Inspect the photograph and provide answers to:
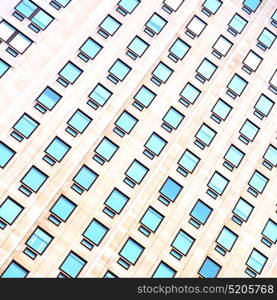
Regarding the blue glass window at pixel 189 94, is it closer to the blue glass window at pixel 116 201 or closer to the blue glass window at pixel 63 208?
the blue glass window at pixel 116 201

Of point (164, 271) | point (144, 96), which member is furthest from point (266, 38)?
point (164, 271)

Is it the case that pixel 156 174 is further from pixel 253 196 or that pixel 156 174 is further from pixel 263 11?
pixel 263 11

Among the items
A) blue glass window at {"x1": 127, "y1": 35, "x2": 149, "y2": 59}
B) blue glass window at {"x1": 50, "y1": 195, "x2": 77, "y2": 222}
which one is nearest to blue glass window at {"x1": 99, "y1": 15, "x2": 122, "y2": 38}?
blue glass window at {"x1": 127, "y1": 35, "x2": 149, "y2": 59}

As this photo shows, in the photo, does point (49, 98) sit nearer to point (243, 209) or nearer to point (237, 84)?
point (237, 84)

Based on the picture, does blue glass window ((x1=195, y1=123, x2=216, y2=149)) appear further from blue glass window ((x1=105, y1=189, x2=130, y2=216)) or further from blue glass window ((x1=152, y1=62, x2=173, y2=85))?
blue glass window ((x1=105, y1=189, x2=130, y2=216))

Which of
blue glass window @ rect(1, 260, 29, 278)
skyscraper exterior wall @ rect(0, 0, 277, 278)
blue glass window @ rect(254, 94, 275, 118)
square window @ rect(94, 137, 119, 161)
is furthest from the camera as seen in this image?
blue glass window @ rect(254, 94, 275, 118)

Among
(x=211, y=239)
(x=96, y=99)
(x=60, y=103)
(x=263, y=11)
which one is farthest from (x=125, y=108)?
(x=263, y=11)
